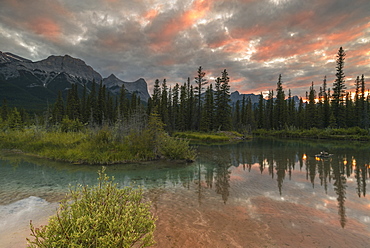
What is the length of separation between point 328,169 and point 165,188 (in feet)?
41.5

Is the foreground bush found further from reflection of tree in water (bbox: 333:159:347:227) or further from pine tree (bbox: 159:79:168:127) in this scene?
pine tree (bbox: 159:79:168:127)

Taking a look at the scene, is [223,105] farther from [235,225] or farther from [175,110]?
[235,225]

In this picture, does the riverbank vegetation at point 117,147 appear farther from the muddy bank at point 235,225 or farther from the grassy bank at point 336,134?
the grassy bank at point 336,134

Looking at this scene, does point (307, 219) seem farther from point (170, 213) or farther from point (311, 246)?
point (170, 213)

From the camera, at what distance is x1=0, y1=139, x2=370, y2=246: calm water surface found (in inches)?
295

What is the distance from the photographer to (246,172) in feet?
45.5

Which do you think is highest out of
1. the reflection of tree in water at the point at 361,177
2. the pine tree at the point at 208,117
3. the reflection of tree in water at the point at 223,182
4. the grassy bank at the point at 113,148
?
the pine tree at the point at 208,117


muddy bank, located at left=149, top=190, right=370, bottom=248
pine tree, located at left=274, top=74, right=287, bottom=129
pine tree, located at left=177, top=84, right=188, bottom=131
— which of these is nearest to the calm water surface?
muddy bank, located at left=149, top=190, right=370, bottom=248

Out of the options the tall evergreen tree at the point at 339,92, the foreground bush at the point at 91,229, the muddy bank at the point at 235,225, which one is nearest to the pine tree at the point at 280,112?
the tall evergreen tree at the point at 339,92

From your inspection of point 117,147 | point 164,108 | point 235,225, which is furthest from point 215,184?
point 164,108

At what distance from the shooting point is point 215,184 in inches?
428

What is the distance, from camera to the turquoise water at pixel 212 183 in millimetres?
7918

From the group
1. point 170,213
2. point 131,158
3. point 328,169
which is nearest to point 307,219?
point 170,213

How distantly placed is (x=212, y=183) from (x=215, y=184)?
0.24 m
